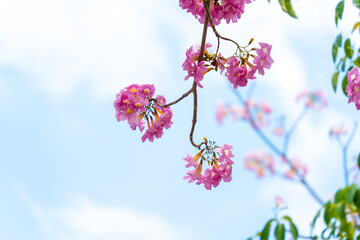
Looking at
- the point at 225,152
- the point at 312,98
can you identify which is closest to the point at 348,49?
the point at 225,152

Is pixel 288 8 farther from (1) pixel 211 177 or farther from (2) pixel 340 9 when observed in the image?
(1) pixel 211 177

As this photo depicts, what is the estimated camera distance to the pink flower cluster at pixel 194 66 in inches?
66.1

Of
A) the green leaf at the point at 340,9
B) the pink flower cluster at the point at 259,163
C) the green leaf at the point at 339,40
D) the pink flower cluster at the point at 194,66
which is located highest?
the pink flower cluster at the point at 259,163

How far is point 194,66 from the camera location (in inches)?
66.9

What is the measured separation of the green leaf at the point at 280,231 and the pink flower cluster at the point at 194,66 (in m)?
1.25

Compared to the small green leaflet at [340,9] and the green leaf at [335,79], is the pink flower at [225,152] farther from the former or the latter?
the green leaf at [335,79]

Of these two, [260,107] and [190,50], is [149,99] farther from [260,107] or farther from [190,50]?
[260,107]

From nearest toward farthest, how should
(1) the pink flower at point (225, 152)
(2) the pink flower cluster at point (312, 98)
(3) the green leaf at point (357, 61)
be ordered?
(1) the pink flower at point (225, 152) < (3) the green leaf at point (357, 61) < (2) the pink flower cluster at point (312, 98)

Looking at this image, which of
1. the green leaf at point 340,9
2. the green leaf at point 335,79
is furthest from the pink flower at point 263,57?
the green leaf at point 335,79

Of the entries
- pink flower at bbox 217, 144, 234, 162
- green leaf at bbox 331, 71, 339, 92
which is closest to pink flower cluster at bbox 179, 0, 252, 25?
pink flower at bbox 217, 144, 234, 162

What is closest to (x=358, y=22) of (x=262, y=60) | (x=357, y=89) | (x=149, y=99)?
(x=357, y=89)

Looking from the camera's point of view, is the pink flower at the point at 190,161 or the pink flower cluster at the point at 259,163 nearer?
the pink flower at the point at 190,161

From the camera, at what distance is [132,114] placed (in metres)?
1.75

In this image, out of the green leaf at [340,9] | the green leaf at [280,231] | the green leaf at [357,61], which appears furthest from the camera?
the green leaf at [280,231]
